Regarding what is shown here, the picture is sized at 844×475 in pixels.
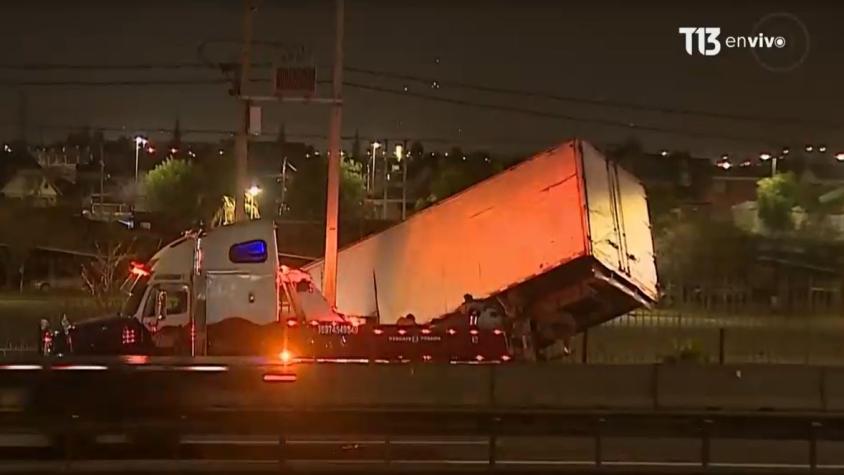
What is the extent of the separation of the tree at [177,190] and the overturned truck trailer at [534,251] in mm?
45661

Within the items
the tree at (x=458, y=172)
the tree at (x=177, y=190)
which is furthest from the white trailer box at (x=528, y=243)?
the tree at (x=177, y=190)

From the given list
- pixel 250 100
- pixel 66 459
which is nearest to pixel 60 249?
pixel 250 100

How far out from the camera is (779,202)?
51.3m

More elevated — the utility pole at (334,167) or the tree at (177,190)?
the tree at (177,190)

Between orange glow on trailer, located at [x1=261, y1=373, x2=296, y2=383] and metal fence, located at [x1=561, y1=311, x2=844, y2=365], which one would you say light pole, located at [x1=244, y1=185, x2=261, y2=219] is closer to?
metal fence, located at [x1=561, y1=311, x2=844, y2=365]

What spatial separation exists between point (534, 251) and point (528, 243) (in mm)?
206

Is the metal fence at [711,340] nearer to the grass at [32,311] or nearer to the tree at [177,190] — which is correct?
the grass at [32,311]

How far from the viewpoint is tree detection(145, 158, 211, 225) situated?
67.4 m

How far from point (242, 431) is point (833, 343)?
25.9 metres

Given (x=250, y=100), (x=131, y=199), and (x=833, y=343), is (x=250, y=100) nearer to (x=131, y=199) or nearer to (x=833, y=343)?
(x=833, y=343)

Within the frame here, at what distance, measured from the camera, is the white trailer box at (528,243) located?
20.0m

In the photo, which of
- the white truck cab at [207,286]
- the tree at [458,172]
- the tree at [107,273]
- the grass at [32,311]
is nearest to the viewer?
the white truck cab at [207,286]

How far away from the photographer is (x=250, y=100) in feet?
80.4

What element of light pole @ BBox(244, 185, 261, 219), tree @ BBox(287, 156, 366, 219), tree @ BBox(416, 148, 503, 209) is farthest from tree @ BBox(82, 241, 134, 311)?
tree @ BBox(287, 156, 366, 219)
